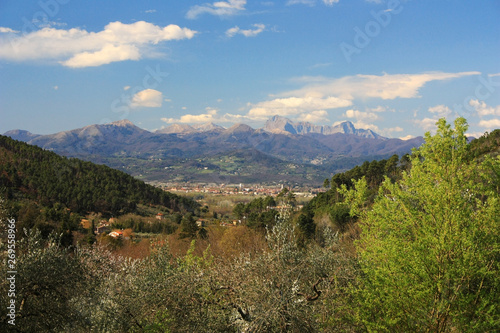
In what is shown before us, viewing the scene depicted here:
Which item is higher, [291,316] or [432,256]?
[432,256]

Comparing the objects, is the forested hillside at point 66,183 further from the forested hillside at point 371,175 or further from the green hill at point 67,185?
the forested hillside at point 371,175

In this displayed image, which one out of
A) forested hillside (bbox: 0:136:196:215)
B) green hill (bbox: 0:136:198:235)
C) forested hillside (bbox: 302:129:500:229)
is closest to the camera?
forested hillside (bbox: 302:129:500:229)

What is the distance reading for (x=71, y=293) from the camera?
37.1ft

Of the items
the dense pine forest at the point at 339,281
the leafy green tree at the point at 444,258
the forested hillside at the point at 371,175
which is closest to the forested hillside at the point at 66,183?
the forested hillside at the point at 371,175

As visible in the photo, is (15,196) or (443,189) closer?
(443,189)

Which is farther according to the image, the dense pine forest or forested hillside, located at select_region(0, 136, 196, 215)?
forested hillside, located at select_region(0, 136, 196, 215)

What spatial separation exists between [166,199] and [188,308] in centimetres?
10011

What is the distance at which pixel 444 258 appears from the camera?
8.36 metres

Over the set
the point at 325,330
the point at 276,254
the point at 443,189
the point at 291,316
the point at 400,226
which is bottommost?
the point at 325,330

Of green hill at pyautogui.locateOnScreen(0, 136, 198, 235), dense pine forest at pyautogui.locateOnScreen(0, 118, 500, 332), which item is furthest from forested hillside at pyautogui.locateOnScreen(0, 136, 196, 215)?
dense pine forest at pyautogui.locateOnScreen(0, 118, 500, 332)

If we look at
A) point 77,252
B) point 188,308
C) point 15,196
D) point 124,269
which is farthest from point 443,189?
point 15,196

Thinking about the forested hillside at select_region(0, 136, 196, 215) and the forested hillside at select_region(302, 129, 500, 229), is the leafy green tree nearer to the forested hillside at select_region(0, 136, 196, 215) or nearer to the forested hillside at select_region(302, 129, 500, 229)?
the forested hillside at select_region(302, 129, 500, 229)

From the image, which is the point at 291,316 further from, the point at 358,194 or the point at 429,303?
the point at 358,194

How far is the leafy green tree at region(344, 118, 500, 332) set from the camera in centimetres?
820
